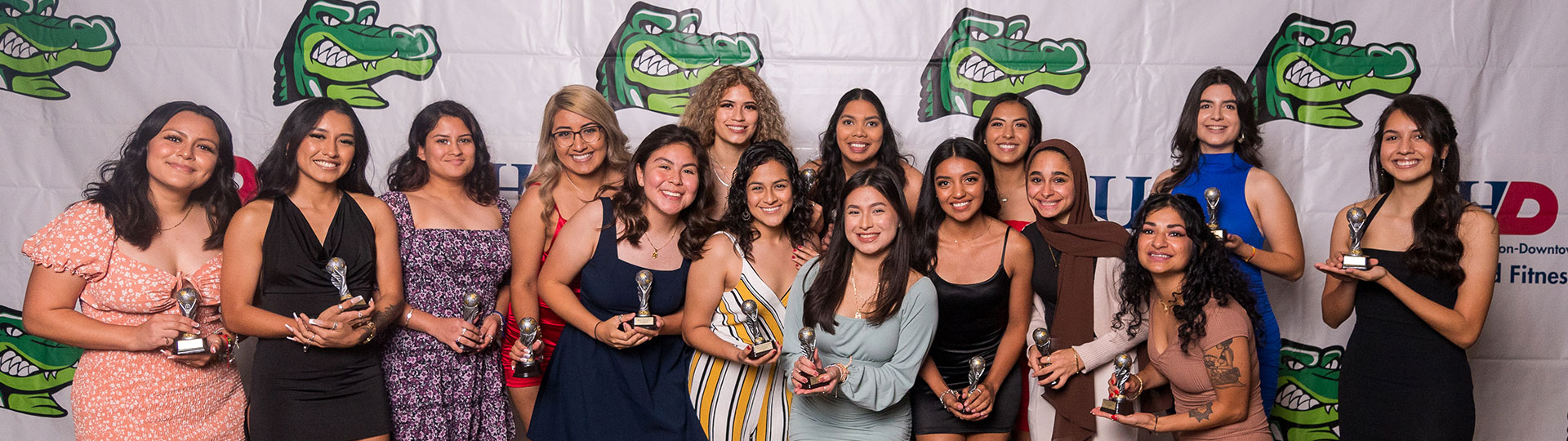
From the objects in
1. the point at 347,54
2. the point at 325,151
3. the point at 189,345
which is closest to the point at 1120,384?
the point at 325,151

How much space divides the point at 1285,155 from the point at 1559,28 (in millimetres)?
1395

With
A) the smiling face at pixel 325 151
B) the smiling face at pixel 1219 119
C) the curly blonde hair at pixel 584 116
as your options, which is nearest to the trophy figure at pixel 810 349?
the curly blonde hair at pixel 584 116

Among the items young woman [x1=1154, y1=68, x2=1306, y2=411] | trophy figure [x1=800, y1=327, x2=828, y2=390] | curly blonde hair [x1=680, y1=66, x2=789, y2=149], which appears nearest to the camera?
trophy figure [x1=800, y1=327, x2=828, y2=390]

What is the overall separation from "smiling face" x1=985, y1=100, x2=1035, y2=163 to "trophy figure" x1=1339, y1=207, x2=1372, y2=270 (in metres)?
1.06

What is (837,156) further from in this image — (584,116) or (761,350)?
(761,350)

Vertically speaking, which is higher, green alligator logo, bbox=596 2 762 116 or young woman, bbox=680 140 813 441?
green alligator logo, bbox=596 2 762 116

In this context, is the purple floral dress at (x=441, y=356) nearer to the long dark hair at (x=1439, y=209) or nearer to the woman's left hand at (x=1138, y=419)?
the woman's left hand at (x=1138, y=419)

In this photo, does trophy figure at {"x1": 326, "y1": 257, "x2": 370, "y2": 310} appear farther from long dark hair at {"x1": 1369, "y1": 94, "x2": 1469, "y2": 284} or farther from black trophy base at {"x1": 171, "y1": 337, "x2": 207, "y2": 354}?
long dark hair at {"x1": 1369, "y1": 94, "x2": 1469, "y2": 284}

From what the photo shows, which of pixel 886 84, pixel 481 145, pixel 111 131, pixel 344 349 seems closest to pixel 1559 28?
pixel 886 84

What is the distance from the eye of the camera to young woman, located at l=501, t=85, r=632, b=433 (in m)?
3.14

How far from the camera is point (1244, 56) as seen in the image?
4.34m

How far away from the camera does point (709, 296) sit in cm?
287

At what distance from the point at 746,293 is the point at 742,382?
1.05 feet

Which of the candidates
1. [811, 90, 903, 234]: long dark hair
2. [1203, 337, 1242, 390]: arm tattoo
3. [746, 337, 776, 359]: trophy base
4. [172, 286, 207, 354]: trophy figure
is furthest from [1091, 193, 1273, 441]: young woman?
[172, 286, 207, 354]: trophy figure
